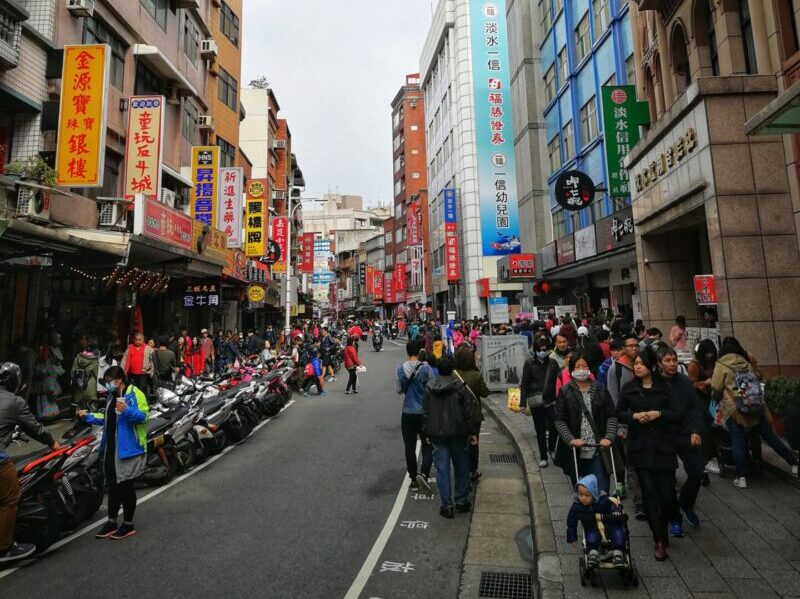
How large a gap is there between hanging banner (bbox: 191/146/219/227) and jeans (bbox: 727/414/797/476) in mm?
18790

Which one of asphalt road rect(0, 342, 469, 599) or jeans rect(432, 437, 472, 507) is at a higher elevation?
jeans rect(432, 437, 472, 507)

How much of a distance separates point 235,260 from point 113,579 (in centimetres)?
2007

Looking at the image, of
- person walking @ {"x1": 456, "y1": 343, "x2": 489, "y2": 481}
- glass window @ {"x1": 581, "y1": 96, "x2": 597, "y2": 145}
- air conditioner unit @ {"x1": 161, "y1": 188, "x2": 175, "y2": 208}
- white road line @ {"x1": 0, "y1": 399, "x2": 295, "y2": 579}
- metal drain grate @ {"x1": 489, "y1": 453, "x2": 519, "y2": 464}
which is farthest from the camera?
glass window @ {"x1": 581, "y1": 96, "x2": 597, "y2": 145}

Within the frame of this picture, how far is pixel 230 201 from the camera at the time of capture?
20656 millimetres

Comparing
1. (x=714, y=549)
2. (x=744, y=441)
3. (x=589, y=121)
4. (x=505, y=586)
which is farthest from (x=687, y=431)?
(x=589, y=121)

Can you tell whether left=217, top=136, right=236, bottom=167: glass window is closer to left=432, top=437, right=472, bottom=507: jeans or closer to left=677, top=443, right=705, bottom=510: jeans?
left=432, top=437, right=472, bottom=507: jeans

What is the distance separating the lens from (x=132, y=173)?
1415cm

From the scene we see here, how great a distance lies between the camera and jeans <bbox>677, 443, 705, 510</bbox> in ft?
15.1

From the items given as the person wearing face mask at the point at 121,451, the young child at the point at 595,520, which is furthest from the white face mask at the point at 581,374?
the person wearing face mask at the point at 121,451

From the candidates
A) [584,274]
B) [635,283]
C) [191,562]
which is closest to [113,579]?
[191,562]

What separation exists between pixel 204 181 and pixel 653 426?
766 inches

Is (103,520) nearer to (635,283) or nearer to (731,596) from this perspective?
(731,596)

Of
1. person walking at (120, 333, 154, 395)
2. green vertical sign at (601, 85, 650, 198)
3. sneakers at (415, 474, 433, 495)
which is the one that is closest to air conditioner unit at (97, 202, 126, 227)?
person walking at (120, 333, 154, 395)

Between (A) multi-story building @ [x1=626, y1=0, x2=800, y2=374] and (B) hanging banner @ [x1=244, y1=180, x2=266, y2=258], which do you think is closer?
(A) multi-story building @ [x1=626, y1=0, x2=800, y2=374]
